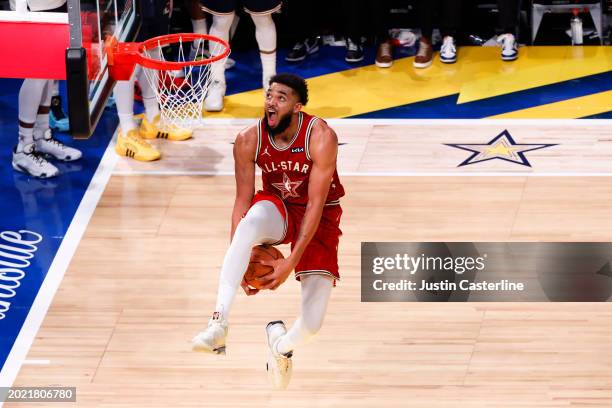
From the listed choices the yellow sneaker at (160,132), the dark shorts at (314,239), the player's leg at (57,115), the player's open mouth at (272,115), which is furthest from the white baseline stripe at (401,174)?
the player's open mouth at (272,115)

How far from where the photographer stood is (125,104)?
9391 mm

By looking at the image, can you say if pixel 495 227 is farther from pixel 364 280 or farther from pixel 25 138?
pixel 25 138

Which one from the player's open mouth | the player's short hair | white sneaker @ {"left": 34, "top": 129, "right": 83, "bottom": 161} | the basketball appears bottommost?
white sneaker @ {"left": 34, "top": 129, "right": 83, "bottom": 161}

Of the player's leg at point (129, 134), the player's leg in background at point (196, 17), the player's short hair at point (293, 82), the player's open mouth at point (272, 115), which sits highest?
the player's short hair at point (293, 82)

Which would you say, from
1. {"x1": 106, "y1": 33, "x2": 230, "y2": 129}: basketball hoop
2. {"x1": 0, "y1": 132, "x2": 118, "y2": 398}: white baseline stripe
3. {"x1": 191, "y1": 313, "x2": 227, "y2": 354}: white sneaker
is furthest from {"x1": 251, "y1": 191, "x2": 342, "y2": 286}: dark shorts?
{"x1": 0, "y1": 132, "x2": 118, "y2": 398}: white baseline stripe

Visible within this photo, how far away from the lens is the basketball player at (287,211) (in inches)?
235

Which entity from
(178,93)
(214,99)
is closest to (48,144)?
(178,93)

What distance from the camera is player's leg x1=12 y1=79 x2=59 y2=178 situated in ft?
29.1

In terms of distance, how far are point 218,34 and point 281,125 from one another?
405cm

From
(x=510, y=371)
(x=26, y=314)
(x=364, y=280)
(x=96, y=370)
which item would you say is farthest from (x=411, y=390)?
(x=26, y=314)

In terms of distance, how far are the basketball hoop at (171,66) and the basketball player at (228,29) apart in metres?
0.19

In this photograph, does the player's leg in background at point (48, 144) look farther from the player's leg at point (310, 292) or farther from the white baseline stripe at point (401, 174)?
the player's leg at point (310, 292)

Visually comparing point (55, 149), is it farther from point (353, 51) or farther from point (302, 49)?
point (353, 51)

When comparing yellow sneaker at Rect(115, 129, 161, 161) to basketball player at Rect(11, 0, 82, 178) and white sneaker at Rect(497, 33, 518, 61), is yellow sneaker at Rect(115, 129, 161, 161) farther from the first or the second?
white sneaker at Rect(497, 33, 518, 61)
